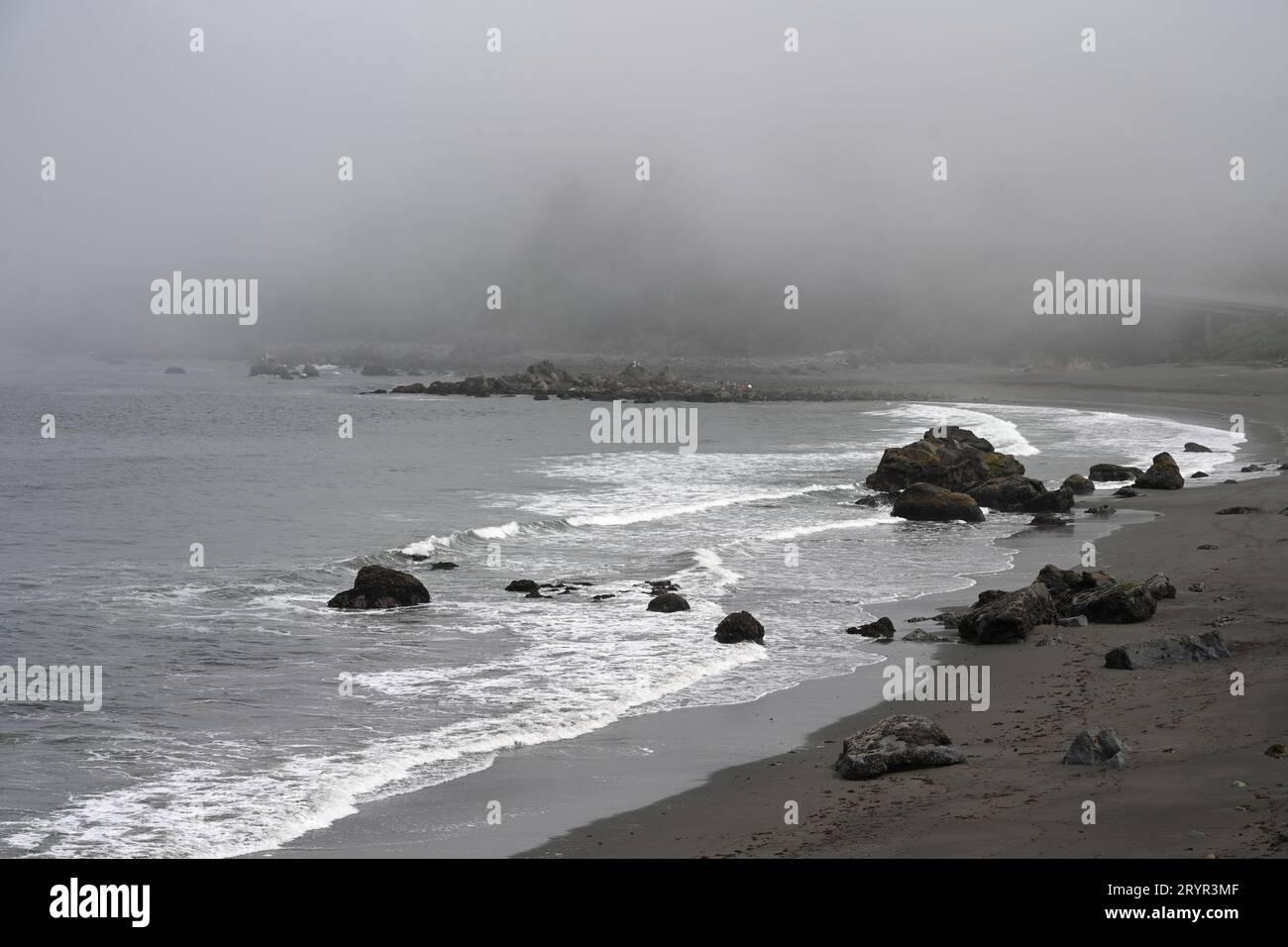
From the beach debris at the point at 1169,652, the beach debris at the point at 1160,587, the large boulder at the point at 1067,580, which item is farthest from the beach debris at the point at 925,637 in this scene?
the beach debris at the point at 1160,587

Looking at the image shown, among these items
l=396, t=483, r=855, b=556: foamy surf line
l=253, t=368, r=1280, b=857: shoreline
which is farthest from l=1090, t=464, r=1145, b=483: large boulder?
l=253, t=368, r=1280, b=857: shoreline

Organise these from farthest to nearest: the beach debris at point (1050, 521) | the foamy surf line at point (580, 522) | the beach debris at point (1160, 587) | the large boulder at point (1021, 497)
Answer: the large boulder at point (1021, 497) < the beach debris at point (1050, 521) < the foamy surf line at point (580, 522) < the beach debris at point (1160, 587)

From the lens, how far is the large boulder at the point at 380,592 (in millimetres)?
20438

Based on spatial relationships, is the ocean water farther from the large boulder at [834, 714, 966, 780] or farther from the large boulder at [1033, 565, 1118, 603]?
the large boulder at [834, 714, 966, 780]

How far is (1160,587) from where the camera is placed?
19.2m

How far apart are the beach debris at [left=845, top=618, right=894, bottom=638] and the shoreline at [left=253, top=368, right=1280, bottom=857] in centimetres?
173

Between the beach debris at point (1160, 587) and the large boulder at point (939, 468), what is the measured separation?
1606 cm

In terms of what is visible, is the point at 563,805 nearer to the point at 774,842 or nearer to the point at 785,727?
the point at 774,842

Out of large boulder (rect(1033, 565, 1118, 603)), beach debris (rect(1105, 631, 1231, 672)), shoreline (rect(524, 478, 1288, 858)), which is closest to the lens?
shoreline (rect(524, 478, 1288, 858))

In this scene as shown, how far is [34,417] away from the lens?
79125 millimetres

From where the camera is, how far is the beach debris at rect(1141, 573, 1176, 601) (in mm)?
19078

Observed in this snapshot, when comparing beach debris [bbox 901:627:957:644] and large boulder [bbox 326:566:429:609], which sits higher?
large boulder [bbox 326:566:429:609]

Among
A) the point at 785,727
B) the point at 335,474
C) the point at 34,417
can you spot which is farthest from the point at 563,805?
the point at 34,417

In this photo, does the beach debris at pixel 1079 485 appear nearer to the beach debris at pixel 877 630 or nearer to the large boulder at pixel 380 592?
the beach debris at pixel 877 630
